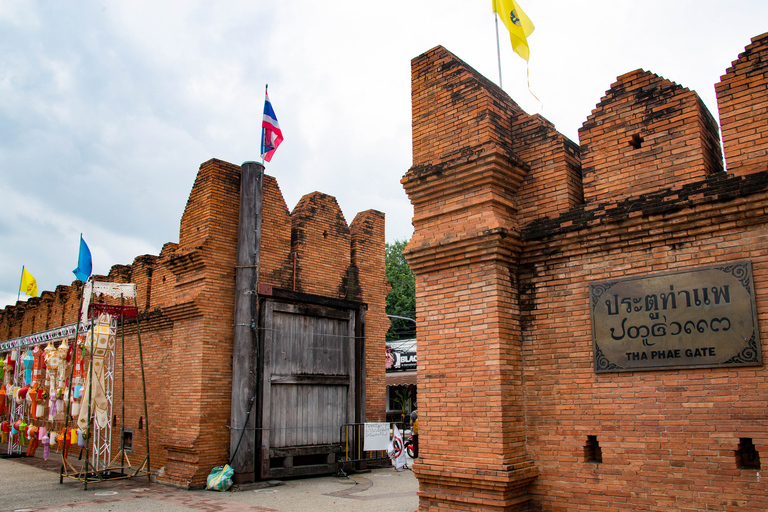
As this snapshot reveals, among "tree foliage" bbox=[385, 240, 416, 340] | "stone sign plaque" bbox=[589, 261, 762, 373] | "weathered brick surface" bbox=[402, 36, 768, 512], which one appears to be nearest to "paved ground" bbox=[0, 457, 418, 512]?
"weathered brick surface" bbox=[402, 36, 768, 512]

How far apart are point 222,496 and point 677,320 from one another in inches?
306

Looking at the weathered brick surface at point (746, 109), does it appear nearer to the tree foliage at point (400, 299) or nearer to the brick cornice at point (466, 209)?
the brick cornice at point (466, 209)

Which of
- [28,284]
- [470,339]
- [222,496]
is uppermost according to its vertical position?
[28,284]

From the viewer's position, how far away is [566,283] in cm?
649

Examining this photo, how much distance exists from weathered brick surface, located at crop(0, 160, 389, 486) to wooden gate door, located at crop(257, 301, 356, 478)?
619 millimetres

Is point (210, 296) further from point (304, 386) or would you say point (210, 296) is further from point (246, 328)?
point (304, 386)

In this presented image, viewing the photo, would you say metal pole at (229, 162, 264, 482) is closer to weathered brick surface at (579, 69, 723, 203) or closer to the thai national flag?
the thai national flag

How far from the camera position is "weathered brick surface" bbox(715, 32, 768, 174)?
17.8 feet

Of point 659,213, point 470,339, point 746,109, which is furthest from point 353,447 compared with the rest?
point 746,109

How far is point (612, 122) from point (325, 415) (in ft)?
27.8

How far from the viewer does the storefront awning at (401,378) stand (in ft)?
74.6

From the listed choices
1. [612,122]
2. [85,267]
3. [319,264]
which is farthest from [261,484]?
[612,122]

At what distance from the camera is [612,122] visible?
6.50 meters

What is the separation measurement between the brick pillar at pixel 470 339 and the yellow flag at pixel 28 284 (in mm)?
20399
